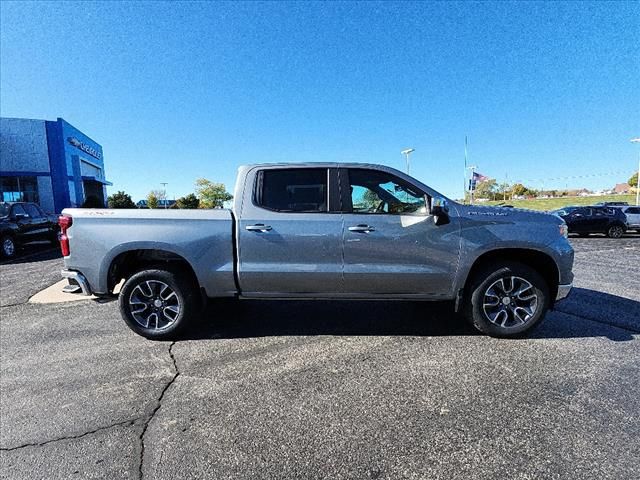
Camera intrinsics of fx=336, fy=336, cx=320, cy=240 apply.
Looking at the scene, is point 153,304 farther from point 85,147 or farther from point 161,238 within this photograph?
point 85,147

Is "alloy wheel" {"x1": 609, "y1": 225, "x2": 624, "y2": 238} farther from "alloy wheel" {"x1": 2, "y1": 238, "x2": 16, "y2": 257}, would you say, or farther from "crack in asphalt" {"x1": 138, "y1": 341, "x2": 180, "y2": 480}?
"alloy wheel" {"x1": 2, "y1": 238, "x2": 16, "y2": 257}

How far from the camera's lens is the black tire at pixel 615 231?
16781 mm

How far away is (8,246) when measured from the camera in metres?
10.7

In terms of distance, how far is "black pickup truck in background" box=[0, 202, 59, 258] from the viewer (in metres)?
10.7

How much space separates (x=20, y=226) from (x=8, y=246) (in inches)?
35.0

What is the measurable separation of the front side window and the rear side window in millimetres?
360

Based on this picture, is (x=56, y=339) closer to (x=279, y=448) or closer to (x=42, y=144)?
(x=279, y=448)

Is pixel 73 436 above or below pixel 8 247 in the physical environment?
below

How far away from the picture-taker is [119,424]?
2.48 metres

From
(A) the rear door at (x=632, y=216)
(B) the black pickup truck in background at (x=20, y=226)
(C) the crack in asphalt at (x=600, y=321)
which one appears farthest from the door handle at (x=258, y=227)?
(A) the rear door at (x=632, y=216)

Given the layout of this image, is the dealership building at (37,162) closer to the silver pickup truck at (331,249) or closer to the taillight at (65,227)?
the taillight at (65,227)

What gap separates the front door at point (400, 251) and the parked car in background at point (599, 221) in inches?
670

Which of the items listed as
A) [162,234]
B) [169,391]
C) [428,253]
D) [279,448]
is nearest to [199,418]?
[169,391]

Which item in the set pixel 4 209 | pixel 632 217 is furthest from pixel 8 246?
pixel 632 217
